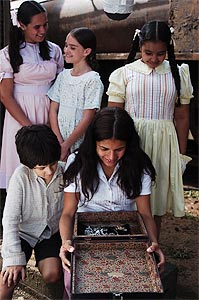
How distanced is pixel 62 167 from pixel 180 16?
4.76 ft

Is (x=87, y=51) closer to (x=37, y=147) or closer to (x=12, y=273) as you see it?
(x=37, y=147)

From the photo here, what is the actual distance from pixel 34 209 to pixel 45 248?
0.19 metres

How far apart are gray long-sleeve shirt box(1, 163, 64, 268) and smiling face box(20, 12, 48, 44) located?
0.82 meters

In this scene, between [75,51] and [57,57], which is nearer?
[75,51]

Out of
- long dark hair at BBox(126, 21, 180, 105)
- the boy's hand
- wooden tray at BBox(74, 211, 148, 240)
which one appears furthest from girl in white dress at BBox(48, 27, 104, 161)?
the boy's hand

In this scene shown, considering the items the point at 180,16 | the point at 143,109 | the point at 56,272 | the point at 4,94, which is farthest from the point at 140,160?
the point at 180,16

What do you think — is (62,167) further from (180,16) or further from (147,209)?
(180,16)

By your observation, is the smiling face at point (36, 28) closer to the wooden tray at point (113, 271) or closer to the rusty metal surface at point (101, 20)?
the rusty metal surface at point (101, 20)

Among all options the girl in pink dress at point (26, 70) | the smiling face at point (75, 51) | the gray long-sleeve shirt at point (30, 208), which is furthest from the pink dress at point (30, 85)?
the gray long-sleeve shirt at point (30, 208)

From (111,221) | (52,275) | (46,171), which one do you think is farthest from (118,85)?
(52,275)

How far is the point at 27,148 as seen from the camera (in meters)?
2.35

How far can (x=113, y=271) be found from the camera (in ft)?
6.55

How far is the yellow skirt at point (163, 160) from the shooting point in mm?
2709

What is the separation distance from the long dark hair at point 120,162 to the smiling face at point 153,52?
0.40 metres
